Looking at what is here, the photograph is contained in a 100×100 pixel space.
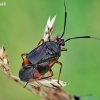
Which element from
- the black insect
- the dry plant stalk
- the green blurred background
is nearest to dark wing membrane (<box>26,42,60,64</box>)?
the black insect

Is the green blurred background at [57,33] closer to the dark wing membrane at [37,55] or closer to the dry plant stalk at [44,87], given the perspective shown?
the dark wing membrane at [37,55]

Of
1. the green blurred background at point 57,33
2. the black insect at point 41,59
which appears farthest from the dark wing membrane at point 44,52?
the green blurred background at point 57,33

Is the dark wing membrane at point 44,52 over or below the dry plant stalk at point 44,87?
below

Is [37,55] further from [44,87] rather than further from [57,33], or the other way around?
[57,33]

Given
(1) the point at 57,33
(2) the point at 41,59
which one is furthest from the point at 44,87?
(1) the point at 57,33

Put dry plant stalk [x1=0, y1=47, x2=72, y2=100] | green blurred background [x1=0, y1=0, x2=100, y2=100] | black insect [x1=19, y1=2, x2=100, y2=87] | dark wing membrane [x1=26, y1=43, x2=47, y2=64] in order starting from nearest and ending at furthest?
dry plant stalk [x1=0, y1=47, x2=72, y2=100] < black insect [x1=19, y1=2, x2=100, y2=87] < dark wing membrane [x1=26, y1=43, x2=47, y2=64] < green blurred background [x1=0, y1=0, x2=100, y2=100]

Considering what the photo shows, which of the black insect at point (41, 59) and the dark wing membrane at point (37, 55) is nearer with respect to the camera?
the black insect at point (41, 59)

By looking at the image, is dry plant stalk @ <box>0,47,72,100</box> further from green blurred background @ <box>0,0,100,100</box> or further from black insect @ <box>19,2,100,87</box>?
green blurred background @ <box>0,0,100,100</box>
